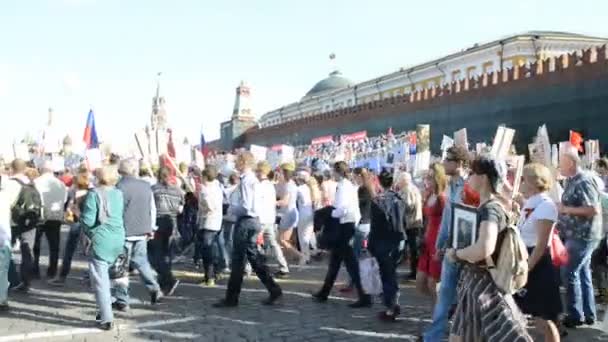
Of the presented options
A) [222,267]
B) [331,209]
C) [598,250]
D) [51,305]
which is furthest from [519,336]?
[222,267]

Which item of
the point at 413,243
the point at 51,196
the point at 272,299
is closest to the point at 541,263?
the point at 272,299

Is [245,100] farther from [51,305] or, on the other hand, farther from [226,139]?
[51,305]

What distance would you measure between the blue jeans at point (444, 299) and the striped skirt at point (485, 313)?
2.94ft

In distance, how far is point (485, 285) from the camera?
139 inches

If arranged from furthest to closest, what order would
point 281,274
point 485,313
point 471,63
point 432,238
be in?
point 471,63
point 281,274
point 432,238
point 485,313

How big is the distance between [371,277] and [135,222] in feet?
8.68

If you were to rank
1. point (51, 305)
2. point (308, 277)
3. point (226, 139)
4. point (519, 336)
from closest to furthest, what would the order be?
point (519, 336)
point (51, 305)
point (308, 277)
point (226, 139)

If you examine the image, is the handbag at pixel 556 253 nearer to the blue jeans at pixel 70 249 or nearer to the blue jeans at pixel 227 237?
the blue jeans at pixel 227 237

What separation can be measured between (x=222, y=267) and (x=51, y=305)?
2.77 metres

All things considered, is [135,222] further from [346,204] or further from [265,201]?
[346,204]

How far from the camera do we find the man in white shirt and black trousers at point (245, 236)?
6.55 metres

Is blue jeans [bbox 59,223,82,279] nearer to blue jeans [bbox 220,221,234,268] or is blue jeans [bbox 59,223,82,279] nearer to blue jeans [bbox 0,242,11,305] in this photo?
blue jeans [bbox 0,242,11,305]

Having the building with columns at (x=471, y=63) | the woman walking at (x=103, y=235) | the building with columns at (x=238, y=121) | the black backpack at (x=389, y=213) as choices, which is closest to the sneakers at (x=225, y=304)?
the woman walking at (x=103, y=235)

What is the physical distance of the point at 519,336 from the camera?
3.38 m
